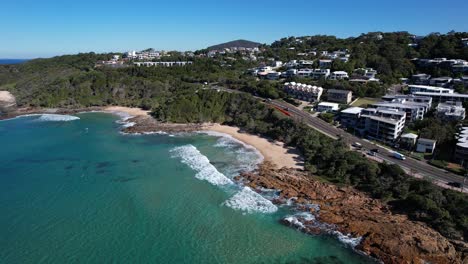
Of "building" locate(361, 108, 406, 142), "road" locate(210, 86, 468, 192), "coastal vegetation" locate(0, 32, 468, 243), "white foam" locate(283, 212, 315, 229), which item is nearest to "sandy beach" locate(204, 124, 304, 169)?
"coastal vegetation" locate(0, 32, 468, 243)

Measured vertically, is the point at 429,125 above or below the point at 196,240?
above

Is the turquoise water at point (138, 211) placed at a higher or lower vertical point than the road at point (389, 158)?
lower

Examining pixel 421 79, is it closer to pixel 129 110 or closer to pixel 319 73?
pixel 319 73

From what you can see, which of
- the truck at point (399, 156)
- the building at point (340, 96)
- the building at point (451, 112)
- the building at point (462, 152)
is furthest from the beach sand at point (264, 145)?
the building at point (451, 112)

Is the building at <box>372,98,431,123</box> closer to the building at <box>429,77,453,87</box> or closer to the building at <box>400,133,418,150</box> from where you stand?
the building at <box>400,133,418,150</box>

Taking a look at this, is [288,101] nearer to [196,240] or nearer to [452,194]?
[452,194]

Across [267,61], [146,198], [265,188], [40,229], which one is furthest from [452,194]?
[267,61]

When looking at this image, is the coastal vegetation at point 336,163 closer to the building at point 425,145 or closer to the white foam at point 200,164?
the building at point 425,145
